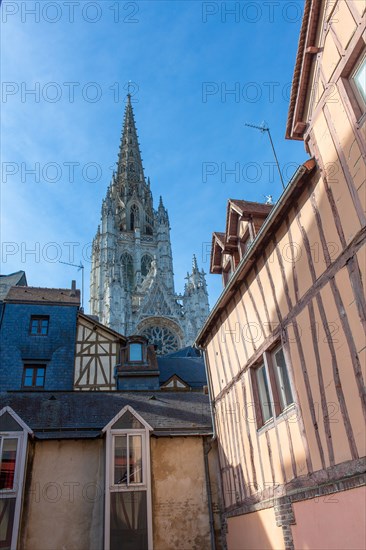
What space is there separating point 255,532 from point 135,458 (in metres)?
2.46

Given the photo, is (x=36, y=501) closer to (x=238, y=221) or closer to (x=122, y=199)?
(x=238, y=221)

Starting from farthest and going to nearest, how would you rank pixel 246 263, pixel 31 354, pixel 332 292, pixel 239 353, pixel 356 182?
pixel 31 354, pixel 239 353, pixel 246 263, pixel 332 292, pixel 356 182

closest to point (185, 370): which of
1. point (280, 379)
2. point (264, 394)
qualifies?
point (264, 394)

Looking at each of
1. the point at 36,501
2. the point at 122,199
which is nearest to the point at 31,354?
the point at 36,501

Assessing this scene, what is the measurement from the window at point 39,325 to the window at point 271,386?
391 inches

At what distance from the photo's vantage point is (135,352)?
15.6 meters

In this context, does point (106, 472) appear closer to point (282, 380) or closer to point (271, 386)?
point (271, 386)

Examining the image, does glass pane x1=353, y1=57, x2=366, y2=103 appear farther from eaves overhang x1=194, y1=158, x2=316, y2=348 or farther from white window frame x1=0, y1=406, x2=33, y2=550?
white window frame x1=0, y1=406, x2=33, y2=550

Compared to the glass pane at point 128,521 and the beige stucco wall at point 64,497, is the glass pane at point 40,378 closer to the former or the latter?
the beige stucco wall at point 64,497

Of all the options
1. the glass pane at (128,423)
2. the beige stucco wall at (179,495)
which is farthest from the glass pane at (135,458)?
the beige stucco wall at (179,495)

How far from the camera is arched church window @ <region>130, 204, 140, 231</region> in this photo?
49.3 meters

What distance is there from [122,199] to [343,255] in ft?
165

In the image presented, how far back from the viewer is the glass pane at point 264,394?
250 inches

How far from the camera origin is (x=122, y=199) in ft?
174
